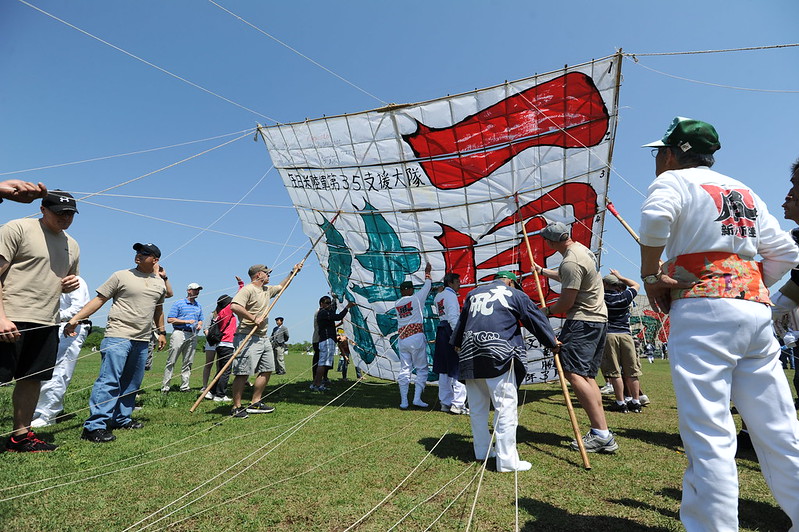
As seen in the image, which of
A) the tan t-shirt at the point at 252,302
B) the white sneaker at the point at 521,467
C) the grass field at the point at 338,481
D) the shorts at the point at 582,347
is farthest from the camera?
the tan t-shirt at the point at 252,302

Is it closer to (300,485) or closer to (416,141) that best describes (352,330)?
(416,141)

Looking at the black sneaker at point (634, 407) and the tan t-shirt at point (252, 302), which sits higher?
the tan t-shirt at point (252, 302)

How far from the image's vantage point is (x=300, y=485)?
290cm

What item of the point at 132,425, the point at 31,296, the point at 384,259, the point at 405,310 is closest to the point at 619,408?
the point at 405,310

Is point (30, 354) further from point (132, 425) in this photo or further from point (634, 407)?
point (634, 407)

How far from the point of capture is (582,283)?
412 cm

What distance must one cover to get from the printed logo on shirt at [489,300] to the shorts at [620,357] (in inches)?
125

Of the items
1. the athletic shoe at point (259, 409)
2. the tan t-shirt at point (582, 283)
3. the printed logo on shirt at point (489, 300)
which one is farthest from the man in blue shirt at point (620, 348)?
the athletic shoe at point (259, 409)

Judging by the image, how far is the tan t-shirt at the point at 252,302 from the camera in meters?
5.83

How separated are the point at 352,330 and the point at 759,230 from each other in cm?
750

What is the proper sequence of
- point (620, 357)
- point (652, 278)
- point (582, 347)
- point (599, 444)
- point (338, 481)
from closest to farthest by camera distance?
point (652, 278) < point (338, 481) < point (599, 444) < point (582, 347) < point (620, 357)

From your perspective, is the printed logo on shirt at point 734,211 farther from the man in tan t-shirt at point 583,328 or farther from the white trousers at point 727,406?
the man in tan t-shirt at point 583,328

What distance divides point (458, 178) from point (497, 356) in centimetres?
381

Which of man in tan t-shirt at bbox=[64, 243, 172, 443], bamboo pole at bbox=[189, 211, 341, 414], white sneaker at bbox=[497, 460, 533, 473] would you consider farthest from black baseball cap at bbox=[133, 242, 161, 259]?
white sneaker at bbox=[497, 460, 533, 473]
